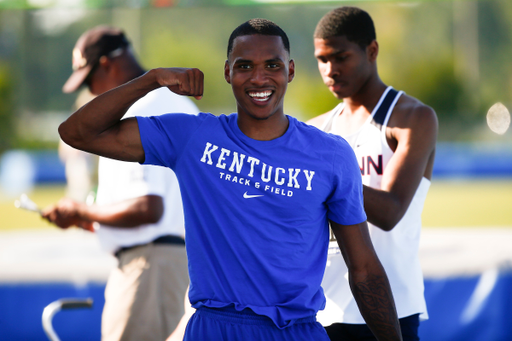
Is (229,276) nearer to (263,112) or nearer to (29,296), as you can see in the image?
(263,112)

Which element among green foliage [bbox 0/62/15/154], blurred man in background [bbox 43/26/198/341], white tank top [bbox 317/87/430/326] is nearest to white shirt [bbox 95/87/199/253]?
blurred man in background [bbox 43/26/198/341]

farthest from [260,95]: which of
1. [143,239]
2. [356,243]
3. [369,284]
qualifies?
[143,239]

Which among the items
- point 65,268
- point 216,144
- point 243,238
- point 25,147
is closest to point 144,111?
point 216,144

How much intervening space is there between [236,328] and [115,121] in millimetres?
739

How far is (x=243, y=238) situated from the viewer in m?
1.71

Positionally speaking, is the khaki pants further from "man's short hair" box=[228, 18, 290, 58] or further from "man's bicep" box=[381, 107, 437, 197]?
"man's short hair" box=[228, 18, 290, 58]

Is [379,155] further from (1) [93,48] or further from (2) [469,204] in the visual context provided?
(2) [469,204]

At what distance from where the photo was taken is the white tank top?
7.86 feet

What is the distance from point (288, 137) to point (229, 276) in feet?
1.56

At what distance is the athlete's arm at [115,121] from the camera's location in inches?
69.9

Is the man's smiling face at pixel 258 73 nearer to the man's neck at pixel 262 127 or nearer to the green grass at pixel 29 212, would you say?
the man's neck at pixel 262 127

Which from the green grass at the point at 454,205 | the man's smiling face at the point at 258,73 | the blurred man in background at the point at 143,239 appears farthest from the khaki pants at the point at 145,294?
the green grass at the point at 454,205

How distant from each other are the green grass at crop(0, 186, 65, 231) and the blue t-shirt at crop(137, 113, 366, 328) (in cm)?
688

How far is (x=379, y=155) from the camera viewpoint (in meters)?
2.41
